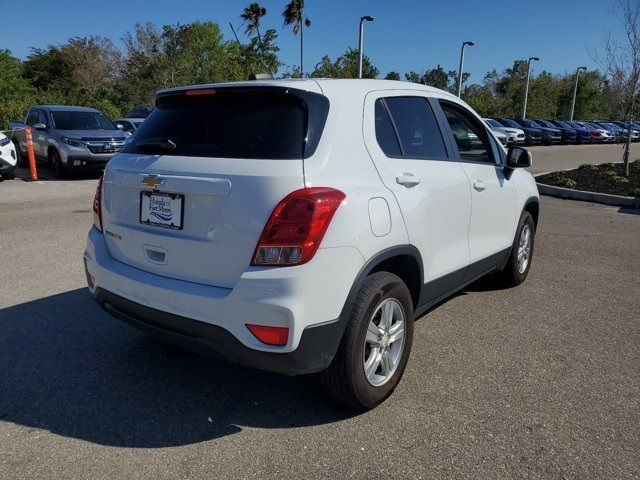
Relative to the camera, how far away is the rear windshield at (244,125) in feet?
8.46

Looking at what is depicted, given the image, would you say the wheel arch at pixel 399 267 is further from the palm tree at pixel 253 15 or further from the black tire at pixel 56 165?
the palm tree at pixel 253 15

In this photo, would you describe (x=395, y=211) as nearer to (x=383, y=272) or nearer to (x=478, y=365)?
(x=383, y=272)

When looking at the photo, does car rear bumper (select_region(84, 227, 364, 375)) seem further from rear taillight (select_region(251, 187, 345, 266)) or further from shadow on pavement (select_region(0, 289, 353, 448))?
shadow on pavement (select_region(0, 289, 353, 448))

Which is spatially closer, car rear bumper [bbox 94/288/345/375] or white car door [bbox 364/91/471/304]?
car rear bumper [bbox 94/288/345/375]

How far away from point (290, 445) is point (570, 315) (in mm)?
2924

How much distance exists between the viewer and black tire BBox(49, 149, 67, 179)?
12.7m

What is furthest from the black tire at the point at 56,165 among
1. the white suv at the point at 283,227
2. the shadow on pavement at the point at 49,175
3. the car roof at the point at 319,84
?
the car roof at the point at 319,84

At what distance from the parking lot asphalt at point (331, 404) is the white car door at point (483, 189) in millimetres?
586

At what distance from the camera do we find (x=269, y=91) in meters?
2.73

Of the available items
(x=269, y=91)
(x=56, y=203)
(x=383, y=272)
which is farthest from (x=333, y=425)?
(x=56, y=203)

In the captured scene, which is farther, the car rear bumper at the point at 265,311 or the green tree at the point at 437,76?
the green tree at the point at 437,76

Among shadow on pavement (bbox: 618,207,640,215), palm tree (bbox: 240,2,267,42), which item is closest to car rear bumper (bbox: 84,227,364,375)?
shadow on pavement (bbox: 618,207,640,215)

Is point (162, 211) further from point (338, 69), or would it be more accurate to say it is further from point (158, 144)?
point (338, 69)

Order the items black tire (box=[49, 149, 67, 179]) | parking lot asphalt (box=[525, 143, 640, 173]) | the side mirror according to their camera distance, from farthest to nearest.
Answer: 1. parking lot asphalt (box=[525, 143, 640, 173])
2. black tire (box=[49, 149, 67, 179])
3. the side mirror
